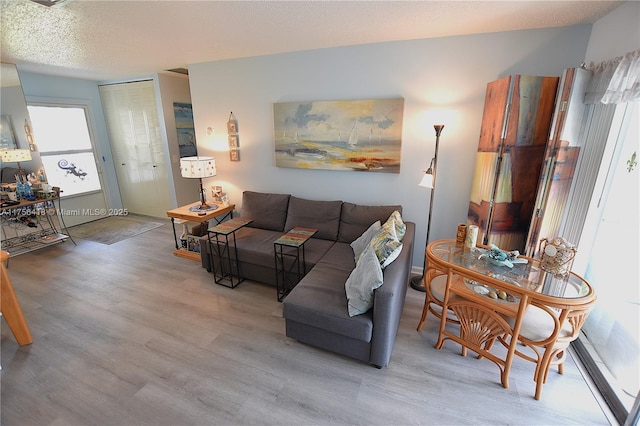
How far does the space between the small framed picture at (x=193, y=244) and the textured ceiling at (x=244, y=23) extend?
2198mm

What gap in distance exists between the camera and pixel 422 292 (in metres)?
2.88

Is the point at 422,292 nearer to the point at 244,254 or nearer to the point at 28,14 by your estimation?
the point at 244,254

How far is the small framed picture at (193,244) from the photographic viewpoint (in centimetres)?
359

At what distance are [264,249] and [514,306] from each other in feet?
7.07

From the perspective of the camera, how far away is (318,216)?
3.18 meters

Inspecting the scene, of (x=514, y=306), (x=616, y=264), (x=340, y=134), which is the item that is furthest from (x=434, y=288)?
(x=340, y=134)

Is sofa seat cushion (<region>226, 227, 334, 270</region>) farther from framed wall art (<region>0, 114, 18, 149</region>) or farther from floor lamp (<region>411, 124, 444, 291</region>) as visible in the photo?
framed wall art (<region>0, 114, 18, 149</region>)

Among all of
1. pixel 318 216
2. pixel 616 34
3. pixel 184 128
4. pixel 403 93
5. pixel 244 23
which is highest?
pixel 244 23

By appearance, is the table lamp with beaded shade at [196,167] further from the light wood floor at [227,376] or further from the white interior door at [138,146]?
the white interior door at [138,146]

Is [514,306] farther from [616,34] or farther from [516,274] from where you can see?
[616,34]

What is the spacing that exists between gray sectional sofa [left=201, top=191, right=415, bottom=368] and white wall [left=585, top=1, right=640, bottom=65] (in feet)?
6.25

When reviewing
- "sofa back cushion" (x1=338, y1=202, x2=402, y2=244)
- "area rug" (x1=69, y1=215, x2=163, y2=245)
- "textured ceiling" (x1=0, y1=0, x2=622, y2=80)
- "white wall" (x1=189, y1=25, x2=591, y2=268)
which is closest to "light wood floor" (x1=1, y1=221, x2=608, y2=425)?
"sofa back cushion" (x1=338, y1=202, x2=402, y2=244)

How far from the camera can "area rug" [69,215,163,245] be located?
14.3 ft

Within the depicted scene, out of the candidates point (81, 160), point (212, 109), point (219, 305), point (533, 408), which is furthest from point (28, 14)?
point (533, 408)
